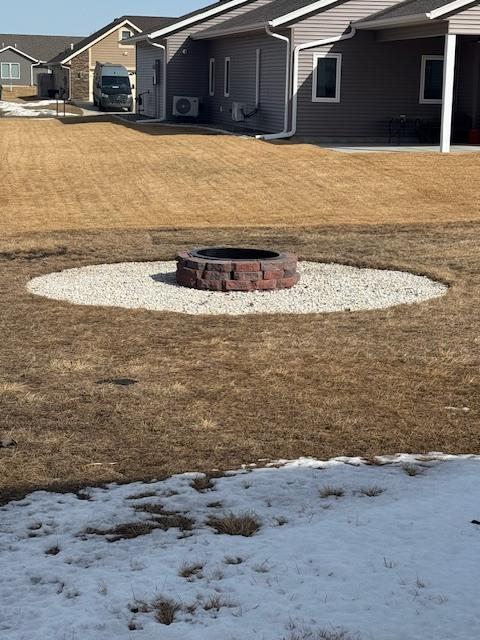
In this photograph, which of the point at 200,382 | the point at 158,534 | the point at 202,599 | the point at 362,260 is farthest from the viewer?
the point at 362,260

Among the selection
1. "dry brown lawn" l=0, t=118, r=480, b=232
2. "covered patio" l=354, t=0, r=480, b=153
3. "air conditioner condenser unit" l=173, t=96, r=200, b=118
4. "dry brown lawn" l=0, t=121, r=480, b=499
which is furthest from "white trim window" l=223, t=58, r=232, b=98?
"dry brown lawn" l=0, t=121, r=480, b=499

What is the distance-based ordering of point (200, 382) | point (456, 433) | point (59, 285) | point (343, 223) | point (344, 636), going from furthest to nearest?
point (343, 223), point (59, 285), point (200, 382), point (456, 433), point (344, 636)

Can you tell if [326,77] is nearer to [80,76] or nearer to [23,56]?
[80,76]

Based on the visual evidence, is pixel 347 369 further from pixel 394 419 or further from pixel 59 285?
pixel 59 285

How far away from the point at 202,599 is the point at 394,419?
121 inches

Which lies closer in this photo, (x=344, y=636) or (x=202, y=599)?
(x=344, y=636)

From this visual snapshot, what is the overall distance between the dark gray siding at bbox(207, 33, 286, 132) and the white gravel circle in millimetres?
17189

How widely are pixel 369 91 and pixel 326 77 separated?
1349mm

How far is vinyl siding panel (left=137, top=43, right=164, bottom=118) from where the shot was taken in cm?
3788

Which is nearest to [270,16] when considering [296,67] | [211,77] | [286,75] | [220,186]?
[286,75]

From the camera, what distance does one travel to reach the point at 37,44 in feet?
304

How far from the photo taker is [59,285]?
11594 millimetres

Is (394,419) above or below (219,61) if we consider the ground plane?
below

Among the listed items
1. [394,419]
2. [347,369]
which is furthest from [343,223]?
[394,419]
